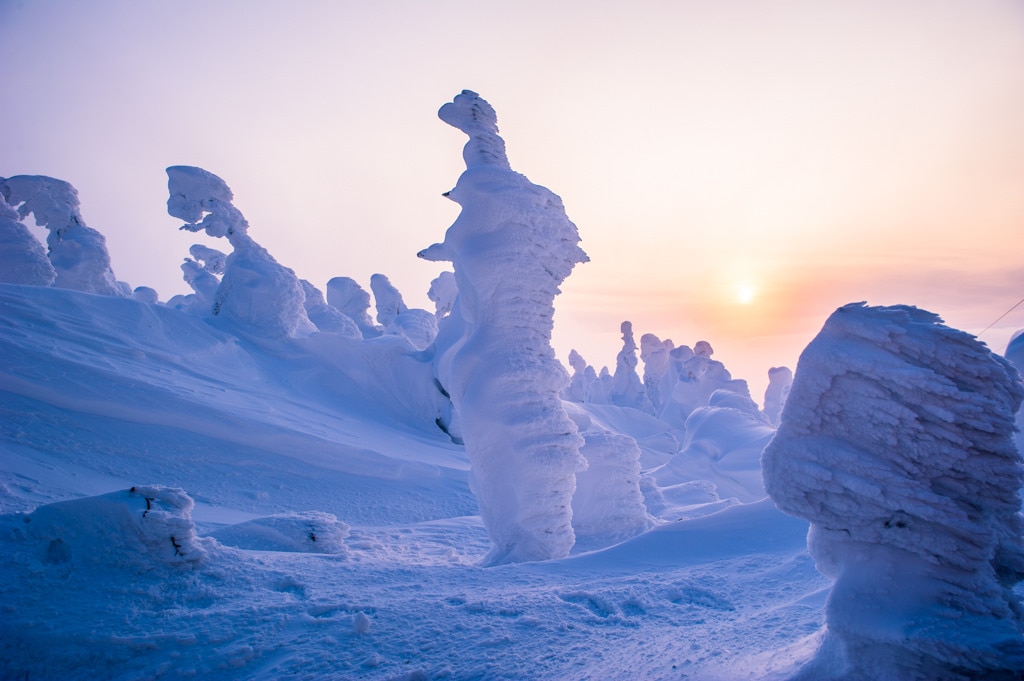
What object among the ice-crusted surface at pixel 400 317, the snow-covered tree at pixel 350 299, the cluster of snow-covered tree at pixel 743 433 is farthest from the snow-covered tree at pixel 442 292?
the cluster of snow-covered tree at pixel 743 433

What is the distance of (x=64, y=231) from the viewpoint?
20.7m

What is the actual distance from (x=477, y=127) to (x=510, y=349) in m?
3.61

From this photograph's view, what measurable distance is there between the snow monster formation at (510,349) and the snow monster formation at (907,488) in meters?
4.22

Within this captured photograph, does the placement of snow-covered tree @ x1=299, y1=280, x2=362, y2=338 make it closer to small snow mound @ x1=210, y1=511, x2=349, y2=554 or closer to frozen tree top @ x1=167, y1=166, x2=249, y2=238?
frozen tree top @ x1=167, y1=166, x2=249, y2=238

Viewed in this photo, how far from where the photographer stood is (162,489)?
3914 millimetres

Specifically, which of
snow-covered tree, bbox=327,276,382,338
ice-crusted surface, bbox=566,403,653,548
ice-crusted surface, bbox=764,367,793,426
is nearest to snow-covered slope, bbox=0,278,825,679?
ice-crusted surface, bbox=566,403,653,548

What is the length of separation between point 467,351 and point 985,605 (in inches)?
232

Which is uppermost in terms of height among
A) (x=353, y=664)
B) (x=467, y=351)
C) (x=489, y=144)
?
(x=489, y=144)

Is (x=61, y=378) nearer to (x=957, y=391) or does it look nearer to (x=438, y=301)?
(x=957, y=391)

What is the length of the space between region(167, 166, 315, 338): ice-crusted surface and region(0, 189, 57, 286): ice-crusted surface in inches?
148

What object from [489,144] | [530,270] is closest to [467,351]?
[530,270]

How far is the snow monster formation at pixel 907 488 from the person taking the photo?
7.80 feet

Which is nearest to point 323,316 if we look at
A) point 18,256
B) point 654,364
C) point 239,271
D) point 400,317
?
point 400,317

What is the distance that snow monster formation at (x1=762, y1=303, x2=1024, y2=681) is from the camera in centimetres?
238
